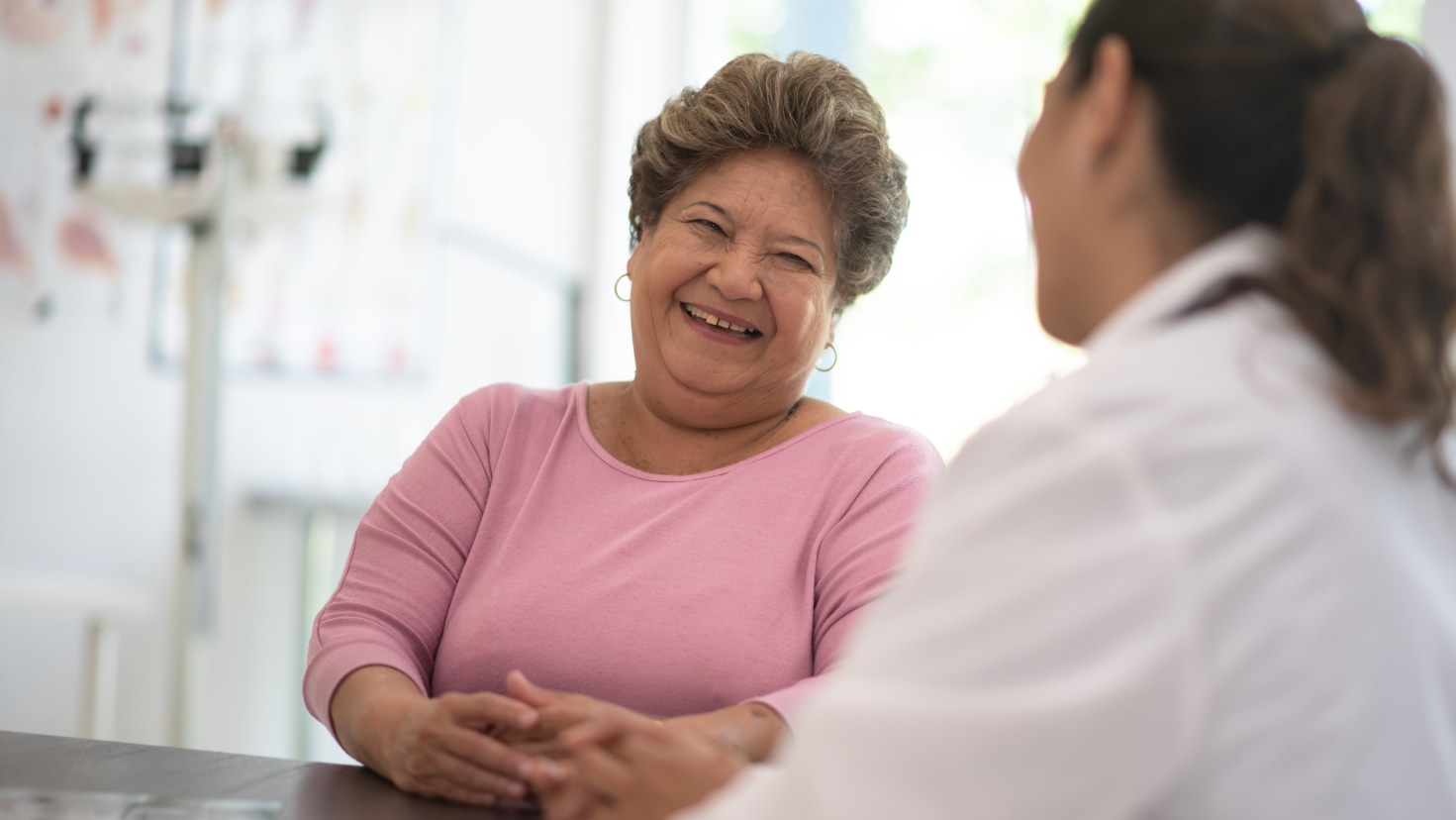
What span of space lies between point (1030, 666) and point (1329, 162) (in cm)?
35

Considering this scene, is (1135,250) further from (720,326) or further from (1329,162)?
(720,326)

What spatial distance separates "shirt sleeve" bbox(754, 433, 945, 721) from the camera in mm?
1339

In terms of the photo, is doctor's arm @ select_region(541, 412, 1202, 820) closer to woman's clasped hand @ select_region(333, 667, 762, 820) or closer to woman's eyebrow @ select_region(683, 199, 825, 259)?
woman's clasped hand @ select_region(333, 667, 762, 820)

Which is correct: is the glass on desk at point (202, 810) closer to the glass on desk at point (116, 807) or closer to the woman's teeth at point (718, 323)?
the glass on desk at point (116, 807)

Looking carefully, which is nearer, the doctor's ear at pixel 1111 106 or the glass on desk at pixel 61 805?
the doctor's ear at pixel 1111 106

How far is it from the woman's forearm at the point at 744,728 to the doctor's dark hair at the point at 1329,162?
630 mm

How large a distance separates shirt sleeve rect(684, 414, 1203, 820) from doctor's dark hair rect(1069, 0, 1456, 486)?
0.60 feet

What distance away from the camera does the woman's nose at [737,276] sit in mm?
1523

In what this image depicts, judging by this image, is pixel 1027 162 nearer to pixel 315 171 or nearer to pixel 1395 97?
pixel 1395 97

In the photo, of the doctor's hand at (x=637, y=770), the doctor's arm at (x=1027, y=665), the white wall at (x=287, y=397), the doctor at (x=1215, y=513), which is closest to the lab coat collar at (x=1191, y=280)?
the doctor at (x=1215, y=513)

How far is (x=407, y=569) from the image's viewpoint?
1.48 metres

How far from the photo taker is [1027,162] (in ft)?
3.00

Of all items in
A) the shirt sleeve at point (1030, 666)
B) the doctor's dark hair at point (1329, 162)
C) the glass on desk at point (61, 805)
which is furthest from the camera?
the glass on desk at point (61, 805)

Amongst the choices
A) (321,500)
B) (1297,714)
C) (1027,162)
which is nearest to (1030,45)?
(321,500)
